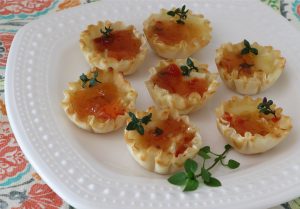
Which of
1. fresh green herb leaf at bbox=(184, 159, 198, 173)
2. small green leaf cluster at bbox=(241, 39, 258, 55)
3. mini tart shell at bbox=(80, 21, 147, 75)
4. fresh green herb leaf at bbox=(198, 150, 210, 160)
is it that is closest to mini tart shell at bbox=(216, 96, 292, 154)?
fresh green herb leaf at bbox=(198, 150, 210, 160)

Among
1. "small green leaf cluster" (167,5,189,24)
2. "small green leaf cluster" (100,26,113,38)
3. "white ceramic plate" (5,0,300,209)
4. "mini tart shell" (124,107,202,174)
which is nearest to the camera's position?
"white ceramic plate" (5,0,300,209)

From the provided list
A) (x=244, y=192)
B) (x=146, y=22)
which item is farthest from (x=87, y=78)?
(x=244, y=192)

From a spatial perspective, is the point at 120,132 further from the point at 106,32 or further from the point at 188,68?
the point at 106,32

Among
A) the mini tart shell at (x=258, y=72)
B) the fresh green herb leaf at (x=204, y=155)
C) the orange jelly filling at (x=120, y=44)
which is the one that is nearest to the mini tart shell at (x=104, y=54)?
the orange jelly filling at (x=120, y=44)

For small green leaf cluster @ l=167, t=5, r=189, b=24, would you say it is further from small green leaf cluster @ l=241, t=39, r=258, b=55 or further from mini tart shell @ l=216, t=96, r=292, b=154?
mini tart shell @ l=216, t=96, r=292, b=154

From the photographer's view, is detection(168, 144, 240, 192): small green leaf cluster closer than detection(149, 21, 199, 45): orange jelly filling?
Yes

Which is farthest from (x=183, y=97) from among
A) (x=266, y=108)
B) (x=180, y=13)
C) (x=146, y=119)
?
(x=180, y=13)

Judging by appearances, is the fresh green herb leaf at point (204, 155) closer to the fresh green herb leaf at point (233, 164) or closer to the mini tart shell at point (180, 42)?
the fresh green herb leaf at point (233, 164)
